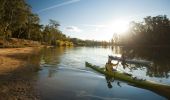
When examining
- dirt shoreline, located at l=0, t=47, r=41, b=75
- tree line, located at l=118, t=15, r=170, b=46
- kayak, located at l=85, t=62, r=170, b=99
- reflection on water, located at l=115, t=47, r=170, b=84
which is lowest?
reflection on water, located at l=115, t=47, r=170, b=84

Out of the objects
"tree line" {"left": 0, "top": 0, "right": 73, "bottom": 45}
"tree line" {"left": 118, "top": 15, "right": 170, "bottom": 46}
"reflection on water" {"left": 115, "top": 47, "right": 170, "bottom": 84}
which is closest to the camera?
"reflection on water" {"left": 115, "top": 47, "right": 170, "bottom": 84}

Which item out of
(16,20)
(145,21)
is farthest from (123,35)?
(16,20)

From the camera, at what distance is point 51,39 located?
4614 inches

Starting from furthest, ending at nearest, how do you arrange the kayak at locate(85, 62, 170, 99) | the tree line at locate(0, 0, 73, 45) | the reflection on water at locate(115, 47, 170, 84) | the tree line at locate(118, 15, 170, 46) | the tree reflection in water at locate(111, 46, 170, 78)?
1. the tree line at locate(118, 15, 170, 46)
2. the tree line at locate(0, 0, 73, 45)
3. the tree reflection in water at locate(111, 46, 170, 78)
4. the reflection on water at locate(115, 47, 170, 84)
5. the kayak at locate(85, 62, 170, 99)

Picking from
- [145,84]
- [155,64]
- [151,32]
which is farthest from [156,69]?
[151,32]

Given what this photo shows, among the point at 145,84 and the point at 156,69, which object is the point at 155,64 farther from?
the point at 145,84

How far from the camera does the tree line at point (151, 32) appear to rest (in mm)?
114250

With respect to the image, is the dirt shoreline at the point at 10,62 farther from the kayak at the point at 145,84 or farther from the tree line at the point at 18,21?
the tree line at the point at 18,21

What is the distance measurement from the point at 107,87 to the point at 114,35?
571ft

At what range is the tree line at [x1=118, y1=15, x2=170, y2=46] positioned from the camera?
4498 inches

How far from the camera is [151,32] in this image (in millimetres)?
118312

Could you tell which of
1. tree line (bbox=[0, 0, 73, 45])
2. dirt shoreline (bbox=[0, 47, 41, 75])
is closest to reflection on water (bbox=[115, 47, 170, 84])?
dirt shoreline (bbox=[0, 47, 41, 75])

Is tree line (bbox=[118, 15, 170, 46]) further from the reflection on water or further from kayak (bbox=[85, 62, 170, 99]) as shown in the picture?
kayak (bbox=[85, 62, 170, 99])

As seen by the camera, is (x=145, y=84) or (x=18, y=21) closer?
(x=145, y=84)
